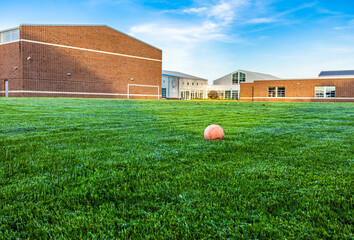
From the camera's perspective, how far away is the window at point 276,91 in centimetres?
4191

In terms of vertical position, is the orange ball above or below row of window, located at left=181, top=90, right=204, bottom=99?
below

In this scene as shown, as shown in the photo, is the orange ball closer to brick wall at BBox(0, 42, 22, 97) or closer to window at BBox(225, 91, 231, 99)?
brick wall at BBox(0, 42, 22, 97)

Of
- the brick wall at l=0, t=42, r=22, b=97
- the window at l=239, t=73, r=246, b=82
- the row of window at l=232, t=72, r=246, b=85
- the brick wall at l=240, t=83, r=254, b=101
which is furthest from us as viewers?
the row of window at l=232, t=72, r=246, b=85

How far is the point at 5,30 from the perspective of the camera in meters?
29.8

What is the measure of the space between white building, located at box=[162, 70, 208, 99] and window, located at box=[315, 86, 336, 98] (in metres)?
28.3

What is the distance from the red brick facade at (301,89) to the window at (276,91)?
0.54 meters

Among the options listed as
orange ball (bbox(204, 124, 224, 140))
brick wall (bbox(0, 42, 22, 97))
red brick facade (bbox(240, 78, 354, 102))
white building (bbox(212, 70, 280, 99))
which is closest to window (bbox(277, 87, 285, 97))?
red brick facade (bbox(240, 78, 354, 102))

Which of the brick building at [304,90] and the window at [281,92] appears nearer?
the brick building at [304,90]

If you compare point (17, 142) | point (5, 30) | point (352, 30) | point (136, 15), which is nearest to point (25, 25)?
point (5, 30)

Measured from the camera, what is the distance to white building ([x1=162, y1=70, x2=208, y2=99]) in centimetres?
5794

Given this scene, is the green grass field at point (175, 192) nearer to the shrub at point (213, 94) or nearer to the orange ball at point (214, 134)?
the orange ball at point (214, 134)

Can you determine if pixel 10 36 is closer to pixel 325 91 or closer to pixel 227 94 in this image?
pixel 227 94

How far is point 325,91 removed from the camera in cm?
3872

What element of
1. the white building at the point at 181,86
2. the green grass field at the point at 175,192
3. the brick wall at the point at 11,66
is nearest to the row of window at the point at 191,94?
the white building at the point at 181,86
